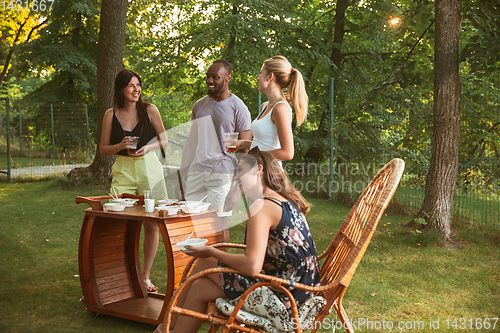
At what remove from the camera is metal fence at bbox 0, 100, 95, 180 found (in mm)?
11438

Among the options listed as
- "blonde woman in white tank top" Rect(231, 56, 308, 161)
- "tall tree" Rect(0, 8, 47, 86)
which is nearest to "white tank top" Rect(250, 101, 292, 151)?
"blonde woman in white tank top" Rect(231, 56, 308, 161)

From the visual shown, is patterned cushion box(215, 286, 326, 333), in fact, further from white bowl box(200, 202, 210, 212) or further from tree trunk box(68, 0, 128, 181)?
tree trunk box(68, 0, 128, 181)

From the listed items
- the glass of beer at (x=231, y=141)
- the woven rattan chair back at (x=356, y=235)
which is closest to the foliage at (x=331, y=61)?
the glass of beer at (x=231, y=141)

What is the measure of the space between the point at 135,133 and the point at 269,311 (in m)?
1.94

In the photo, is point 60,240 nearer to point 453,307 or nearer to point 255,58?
point 453,307

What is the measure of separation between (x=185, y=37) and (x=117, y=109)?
831 cm

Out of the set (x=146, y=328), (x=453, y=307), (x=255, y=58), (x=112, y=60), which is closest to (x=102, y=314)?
(x=146, y=328)

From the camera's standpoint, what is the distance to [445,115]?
210 inches

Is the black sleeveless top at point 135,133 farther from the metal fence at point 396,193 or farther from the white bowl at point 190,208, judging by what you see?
the metal fence at point 396,193

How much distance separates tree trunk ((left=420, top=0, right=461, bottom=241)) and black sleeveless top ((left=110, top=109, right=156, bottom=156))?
3.91 m

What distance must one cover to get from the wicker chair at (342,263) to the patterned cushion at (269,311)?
0.03 metres

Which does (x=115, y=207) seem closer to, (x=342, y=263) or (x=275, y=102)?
(x=275, y=102)

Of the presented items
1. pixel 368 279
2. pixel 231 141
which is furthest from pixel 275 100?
pixel 368 279

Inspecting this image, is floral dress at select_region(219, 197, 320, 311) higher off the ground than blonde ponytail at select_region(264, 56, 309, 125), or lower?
lower
